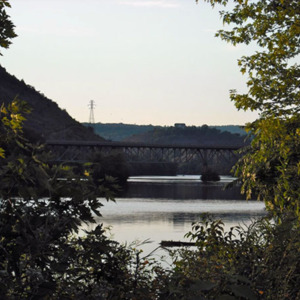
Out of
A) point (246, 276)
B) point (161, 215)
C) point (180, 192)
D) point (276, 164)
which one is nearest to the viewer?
point (246, 276)

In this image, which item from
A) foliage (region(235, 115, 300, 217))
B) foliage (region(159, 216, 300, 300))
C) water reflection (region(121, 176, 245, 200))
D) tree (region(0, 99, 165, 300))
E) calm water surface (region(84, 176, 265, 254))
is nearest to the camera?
tree (region(0, 99, 165, 300))

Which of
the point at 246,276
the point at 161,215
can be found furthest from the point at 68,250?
the point at 161,215

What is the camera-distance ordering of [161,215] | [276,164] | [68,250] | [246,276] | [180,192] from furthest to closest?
[180,192] < [161,215] < [276,164] < [246,276] < [68,250]

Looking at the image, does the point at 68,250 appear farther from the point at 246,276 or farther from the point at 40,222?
the point at 246,276

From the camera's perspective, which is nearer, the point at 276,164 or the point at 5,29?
the point at 5,29

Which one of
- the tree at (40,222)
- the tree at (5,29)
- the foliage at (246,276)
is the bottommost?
the foliage at (246,276)

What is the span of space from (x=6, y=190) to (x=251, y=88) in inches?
453

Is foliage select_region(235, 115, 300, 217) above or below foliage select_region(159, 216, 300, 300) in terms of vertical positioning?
above

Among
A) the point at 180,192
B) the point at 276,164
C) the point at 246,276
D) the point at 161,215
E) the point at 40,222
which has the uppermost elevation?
the point at 276,164

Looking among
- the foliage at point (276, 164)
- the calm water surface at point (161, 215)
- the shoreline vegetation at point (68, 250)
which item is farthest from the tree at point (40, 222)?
the calm water surface at point (161, 215)

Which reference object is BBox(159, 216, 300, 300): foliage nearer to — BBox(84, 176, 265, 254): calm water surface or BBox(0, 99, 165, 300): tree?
BBox(0, 99, 165, 300): tree

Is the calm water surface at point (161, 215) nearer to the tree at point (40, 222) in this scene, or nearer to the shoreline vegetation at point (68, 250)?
the shoreline vegetation at point (68, 250)

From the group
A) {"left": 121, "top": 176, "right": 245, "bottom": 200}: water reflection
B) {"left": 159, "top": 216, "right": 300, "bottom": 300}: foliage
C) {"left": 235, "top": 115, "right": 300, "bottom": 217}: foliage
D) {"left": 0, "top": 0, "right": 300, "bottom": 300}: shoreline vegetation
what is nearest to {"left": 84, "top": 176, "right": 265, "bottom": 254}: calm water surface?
{"left": 121, "top": 176, "right": 245, "bottom": 200}: water reflection

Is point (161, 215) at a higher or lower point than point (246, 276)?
lower
